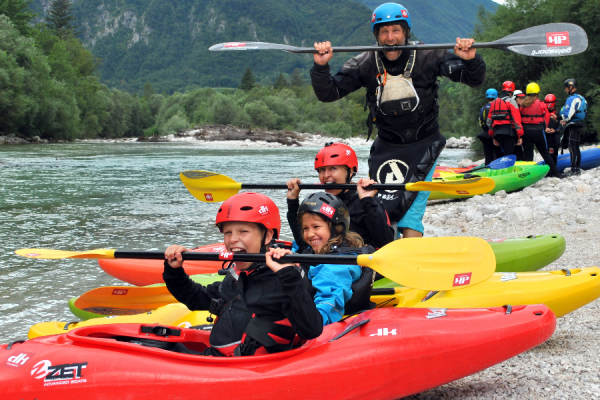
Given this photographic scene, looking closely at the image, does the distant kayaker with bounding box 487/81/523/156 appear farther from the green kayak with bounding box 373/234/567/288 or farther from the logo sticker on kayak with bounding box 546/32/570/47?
the logo sticker on kayak with bounding box 546/32/570/47

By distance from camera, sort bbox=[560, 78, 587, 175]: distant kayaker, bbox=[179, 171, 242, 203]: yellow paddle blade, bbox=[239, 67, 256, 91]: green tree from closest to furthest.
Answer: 1. bbox=[179, 171, 242, 203]: yellow paddle blade
2. bbox=[560, 78, 587, 175]: distant kayaker
3. bbox=[239, 67, 256, 91]: green tree

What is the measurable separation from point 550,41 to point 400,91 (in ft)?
3.83

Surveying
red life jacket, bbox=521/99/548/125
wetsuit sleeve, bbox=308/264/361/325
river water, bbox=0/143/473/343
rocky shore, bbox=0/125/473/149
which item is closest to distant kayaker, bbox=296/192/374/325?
wetsuit sleeve, bbox=308/264/361/325

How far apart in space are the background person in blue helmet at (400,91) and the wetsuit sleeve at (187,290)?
66.8 inches

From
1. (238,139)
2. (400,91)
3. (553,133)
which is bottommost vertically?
(238,139)

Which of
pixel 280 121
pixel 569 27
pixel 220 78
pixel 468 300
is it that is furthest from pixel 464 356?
pixel 220 78

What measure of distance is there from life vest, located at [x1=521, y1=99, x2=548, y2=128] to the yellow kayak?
23.2 ft

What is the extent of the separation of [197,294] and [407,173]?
1950 mm

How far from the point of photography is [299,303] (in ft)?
7.52

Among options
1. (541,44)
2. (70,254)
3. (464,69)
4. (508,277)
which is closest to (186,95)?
(541,44)

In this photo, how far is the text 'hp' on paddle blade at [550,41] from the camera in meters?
3.73

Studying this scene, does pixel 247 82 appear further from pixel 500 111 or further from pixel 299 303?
pixel 299 303

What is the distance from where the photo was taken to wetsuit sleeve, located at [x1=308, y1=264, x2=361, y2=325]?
2.80 metres

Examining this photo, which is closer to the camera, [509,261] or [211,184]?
[509,261]
